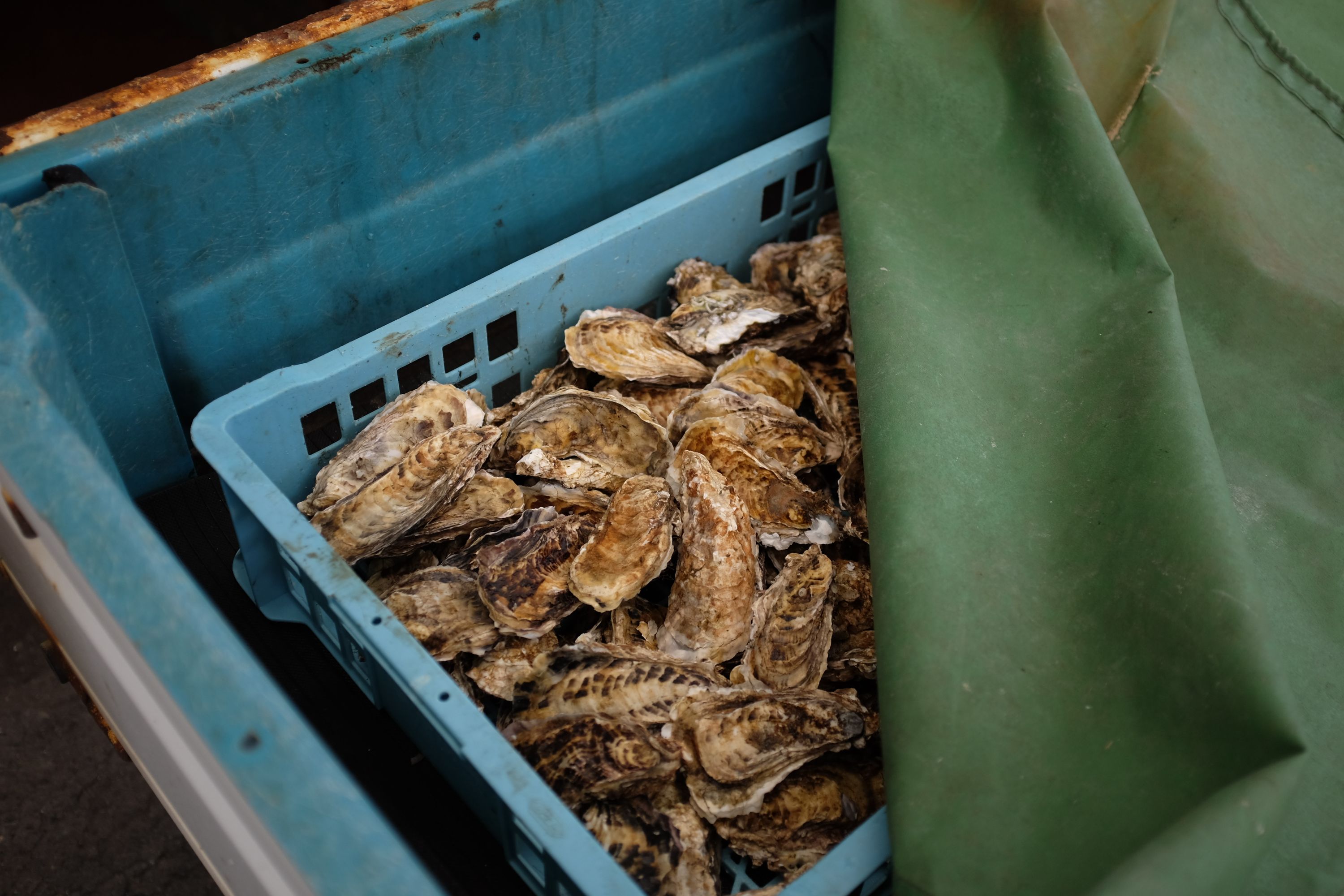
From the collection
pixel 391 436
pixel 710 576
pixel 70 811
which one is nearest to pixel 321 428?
pixel 391 436

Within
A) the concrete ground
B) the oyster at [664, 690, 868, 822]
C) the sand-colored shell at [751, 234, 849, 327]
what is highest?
the sand-colored shell at [751, 234, 849, 327]

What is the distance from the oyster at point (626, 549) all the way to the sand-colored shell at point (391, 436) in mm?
283

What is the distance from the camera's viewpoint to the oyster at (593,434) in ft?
4.95

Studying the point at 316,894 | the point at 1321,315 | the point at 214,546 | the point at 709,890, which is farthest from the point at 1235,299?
the point at 214,546

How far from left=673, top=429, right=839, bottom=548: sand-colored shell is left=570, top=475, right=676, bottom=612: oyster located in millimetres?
103

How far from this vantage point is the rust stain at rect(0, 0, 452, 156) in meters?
1.28

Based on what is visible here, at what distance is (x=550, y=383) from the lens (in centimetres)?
162

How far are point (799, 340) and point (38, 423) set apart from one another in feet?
3.70

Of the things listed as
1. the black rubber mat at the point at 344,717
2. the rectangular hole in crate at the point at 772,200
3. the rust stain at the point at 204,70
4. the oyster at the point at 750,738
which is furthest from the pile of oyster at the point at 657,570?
the rust stain at the point at 204,70

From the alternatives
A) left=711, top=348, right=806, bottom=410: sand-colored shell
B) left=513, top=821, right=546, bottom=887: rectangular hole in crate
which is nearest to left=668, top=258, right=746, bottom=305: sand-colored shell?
left=711, top=348, right=806, bottom=410: sand-colored shell

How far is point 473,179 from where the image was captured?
1625 millimetres

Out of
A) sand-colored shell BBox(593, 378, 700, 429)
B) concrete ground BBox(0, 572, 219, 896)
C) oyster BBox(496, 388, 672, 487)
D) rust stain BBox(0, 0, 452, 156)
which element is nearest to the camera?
rust stain BBox(0, 0, 452, 156)

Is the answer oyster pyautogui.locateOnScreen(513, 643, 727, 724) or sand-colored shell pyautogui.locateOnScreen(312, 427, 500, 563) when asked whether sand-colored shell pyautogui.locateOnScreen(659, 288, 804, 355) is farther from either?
oyster pyautogui.locateOnScreen(513, 643, 727, 724)

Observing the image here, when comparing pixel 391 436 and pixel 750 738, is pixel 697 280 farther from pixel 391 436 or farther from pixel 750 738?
pixel 750 738
